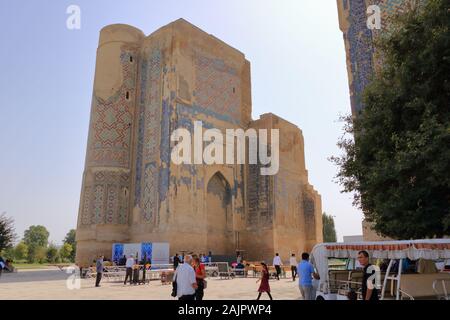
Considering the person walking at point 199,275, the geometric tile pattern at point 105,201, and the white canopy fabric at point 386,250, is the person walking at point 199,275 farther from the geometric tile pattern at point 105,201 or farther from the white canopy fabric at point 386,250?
the geometric tile pattern at point 105,201

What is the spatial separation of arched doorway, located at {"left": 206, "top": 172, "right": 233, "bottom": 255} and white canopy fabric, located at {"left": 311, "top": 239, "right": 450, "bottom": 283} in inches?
646

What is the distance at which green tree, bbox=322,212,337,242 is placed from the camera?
49.2 metres

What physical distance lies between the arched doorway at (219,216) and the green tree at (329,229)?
87.5 ft

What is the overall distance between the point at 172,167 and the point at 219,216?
17.0 ft

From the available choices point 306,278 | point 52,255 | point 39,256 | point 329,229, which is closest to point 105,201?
point 306,278

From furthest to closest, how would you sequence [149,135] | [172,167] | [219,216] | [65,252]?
[65,252] < [219,216] < [149,135] < [172,167]

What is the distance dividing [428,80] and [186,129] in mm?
16281

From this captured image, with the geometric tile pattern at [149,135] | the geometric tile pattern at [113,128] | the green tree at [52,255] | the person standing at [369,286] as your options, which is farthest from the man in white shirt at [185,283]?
the green tree at [52,255]

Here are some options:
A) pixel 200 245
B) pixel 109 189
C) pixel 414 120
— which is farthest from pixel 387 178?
pixel 109 189

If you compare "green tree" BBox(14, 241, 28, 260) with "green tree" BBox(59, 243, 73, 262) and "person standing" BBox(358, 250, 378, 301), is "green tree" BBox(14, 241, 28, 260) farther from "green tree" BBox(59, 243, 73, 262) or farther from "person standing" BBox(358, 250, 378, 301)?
"person standing" BBox(358, 250, 378, 301)

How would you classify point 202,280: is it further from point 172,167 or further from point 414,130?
point 172,167

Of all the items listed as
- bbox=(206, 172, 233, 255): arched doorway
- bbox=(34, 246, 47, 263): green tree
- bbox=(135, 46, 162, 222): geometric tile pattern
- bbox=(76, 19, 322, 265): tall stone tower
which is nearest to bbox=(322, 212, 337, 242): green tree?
bbox=(76, 19, 322, 265): tall stone tower

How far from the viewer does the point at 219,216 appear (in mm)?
25047

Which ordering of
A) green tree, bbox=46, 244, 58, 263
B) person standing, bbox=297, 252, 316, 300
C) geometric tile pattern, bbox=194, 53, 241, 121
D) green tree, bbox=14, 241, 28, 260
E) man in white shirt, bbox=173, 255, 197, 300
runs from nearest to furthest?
man in white shirt, bbox=173, 255, 197, 300
person standing, bbox=297, 252, 316, 300
geometric tile pattern, bbox=194, 53, 241, 121
green tree, bbox=46, 244, 58, 263
green tree, bbox=14, 241, 28, 260
